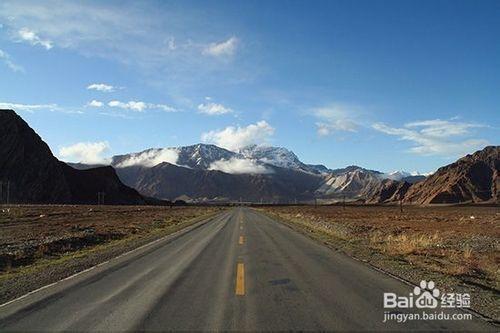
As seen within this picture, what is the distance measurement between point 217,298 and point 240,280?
219 centimetres

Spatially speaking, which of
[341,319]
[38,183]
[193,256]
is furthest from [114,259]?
[38,183]

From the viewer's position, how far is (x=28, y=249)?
19.8m

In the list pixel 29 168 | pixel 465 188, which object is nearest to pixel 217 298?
pixel 29 168

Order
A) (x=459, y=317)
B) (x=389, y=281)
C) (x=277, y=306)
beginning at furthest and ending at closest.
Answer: (x=389, y=281)
(x=277, y=306)
(x=459, y=317)

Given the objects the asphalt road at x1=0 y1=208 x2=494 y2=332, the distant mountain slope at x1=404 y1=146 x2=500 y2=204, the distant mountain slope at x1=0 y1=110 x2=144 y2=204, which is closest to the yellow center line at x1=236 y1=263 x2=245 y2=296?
the asphalt road at x1=0 y1=208 x2=494 y2=332

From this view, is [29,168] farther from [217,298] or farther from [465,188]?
[465,188]

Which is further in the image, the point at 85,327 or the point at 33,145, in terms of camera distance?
the point at 33,145

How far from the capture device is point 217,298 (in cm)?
964

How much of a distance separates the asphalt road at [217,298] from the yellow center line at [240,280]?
0.02 metres

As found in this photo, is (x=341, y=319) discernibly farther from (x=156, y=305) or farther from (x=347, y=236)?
(x=347, y=236)

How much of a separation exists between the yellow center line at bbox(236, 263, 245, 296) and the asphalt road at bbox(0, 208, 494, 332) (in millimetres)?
24

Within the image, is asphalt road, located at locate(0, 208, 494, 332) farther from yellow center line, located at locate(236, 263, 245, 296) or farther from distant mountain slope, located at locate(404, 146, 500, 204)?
distant mountain slope, located at locate(404, 146, 500, 204)

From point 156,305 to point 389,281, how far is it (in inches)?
237

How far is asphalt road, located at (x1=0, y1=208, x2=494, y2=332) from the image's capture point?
25.5ft
